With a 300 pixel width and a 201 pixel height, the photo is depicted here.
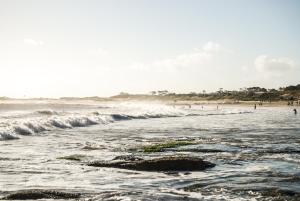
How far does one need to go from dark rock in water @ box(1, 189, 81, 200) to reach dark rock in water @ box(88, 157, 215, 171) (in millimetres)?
4689

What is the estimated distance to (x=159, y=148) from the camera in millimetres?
24453

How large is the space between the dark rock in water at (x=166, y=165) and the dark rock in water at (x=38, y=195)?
4.69 m

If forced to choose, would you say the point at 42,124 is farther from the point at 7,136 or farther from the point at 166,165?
the point at 166,165

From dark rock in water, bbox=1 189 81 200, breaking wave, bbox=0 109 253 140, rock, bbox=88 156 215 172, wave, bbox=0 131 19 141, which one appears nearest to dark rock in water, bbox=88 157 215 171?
rock, bbox=88 156 215 172

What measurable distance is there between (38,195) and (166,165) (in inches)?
234

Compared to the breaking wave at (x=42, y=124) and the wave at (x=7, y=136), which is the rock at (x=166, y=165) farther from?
the breaking wave at (x=42, y=124)

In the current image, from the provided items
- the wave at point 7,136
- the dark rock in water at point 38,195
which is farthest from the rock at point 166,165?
the wave at point 7,136

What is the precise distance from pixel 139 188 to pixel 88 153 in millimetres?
9488

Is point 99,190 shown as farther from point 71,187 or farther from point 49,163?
point 49,163

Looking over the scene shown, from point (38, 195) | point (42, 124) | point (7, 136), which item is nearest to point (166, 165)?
point (38, 195)

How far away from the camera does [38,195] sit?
1240 centimetres

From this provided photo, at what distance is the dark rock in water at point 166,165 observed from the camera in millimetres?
16859

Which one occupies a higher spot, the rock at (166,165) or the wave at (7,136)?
the rock at (166,165)

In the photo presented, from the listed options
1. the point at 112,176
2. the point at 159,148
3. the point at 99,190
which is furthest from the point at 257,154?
the point at 99,190
